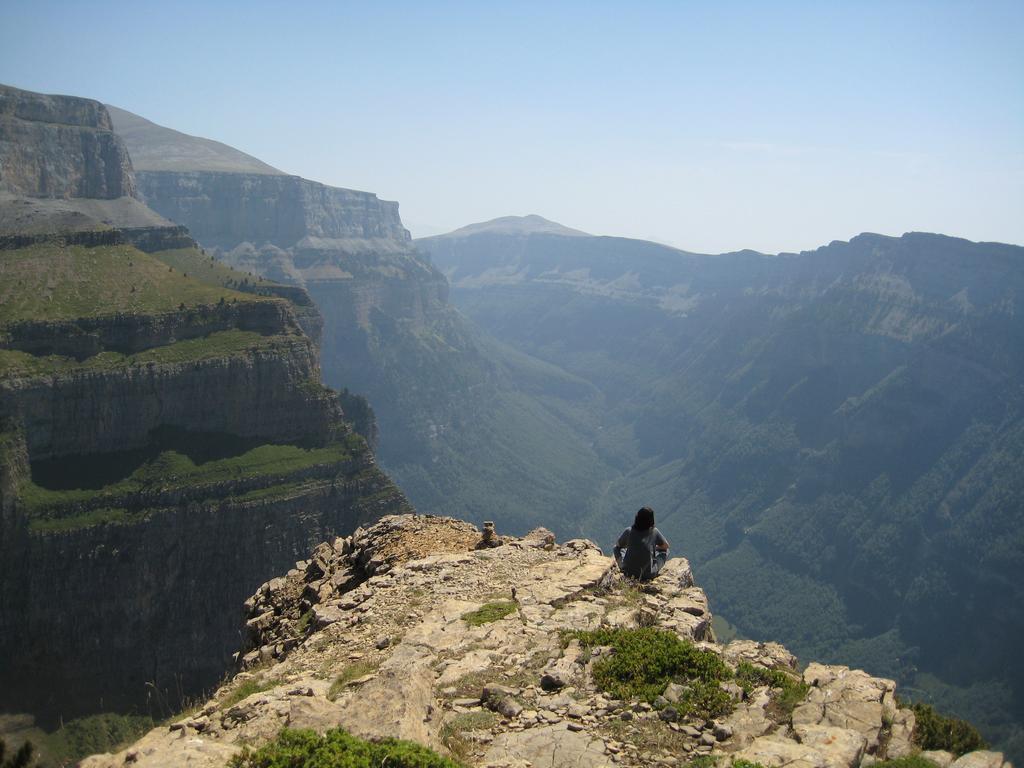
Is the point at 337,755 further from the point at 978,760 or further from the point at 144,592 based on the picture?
the point at 144,592

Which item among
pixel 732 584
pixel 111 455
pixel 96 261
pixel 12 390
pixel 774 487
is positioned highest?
pixel 96 261

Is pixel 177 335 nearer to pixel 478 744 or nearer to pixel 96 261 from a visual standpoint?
pixel 96 261

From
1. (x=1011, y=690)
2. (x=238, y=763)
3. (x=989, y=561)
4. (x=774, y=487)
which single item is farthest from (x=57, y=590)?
(x=774, y=487)

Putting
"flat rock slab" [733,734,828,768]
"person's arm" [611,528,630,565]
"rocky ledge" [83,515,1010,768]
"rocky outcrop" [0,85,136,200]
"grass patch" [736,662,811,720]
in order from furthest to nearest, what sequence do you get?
1. "rocky outcrop" [0,85,136,200]
2. "person's arm" [611,528,630,565]
3. "grass patch" [736,662,811,720]
4. "rocky ledge" [83,515,1010,768]
5. "flat rock slab" [733,734,828,768]

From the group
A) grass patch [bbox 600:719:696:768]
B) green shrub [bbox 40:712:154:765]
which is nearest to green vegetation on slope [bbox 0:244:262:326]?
green shrub [bbox 40:712:154:765]

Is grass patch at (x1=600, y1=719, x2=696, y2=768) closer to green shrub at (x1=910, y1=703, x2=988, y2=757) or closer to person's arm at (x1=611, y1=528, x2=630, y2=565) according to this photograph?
green shrub at (x1=910, y1=703, x2=988, y2=757)

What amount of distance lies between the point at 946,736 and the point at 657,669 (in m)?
5.46

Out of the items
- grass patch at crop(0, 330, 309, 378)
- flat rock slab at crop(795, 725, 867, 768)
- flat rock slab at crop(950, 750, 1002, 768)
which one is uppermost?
flat rock slab at crop(950, 750, 1002, 768)

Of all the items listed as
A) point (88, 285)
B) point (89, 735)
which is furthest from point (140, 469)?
point (88, 285)

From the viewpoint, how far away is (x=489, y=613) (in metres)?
20.5

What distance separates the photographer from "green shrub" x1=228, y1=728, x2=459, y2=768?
12227 millimetres

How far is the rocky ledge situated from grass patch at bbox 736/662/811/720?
7 cm

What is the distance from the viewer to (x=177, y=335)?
8706 cm

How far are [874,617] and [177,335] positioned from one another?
12361 cm
